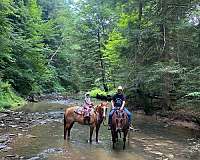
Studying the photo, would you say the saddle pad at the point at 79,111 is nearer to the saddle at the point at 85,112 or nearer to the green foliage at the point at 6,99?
the saddle at the point at 85,112

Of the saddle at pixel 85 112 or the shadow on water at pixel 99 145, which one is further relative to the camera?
the saddle at pixel 85 112

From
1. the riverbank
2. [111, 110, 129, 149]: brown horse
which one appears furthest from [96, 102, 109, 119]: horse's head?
the riverbank

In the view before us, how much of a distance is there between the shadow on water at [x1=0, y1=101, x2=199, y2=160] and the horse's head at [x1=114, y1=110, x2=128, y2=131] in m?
0.87

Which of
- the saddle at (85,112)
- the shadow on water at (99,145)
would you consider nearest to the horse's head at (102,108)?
the saddle at (85,112)

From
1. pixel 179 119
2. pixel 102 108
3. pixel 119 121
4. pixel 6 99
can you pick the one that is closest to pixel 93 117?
pixel 102 108

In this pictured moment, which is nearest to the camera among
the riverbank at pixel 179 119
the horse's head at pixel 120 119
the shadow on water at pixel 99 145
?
the shadow on water at pixel 99 145


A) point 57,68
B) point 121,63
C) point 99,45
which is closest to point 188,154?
point 121,63

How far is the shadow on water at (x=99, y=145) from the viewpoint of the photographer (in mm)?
12250

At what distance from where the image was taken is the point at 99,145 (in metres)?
14.3

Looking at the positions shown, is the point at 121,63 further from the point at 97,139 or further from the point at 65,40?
the point at 65,40

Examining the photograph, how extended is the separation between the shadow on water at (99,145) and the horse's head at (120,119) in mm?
873

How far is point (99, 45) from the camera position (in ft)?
163

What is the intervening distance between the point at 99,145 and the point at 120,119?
139cm

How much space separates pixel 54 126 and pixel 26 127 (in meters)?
1.53
